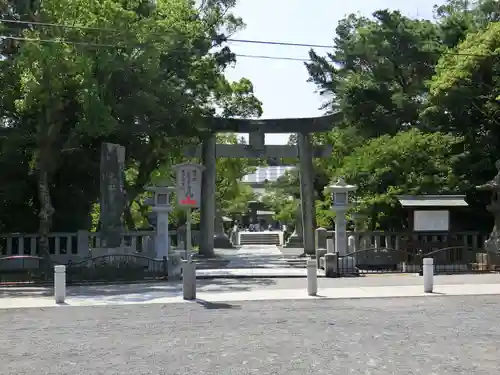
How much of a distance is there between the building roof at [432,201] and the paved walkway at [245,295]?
18.3 feet

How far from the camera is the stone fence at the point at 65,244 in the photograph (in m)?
24.2

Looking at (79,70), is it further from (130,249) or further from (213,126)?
(213,126)

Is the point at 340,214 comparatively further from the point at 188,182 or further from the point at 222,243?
the point at 222,243

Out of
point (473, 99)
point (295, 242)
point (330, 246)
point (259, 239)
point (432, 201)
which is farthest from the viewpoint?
point (259, 239)

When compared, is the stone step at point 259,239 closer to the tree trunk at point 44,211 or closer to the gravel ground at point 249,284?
the tree trunk at point 44,211

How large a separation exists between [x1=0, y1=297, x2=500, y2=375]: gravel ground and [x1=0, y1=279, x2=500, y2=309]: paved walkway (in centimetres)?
101

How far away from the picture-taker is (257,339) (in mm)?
9773

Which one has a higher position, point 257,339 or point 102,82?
point 102,82

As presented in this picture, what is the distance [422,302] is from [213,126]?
18952 mm

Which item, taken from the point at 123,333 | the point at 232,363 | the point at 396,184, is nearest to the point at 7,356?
the point at 123,333

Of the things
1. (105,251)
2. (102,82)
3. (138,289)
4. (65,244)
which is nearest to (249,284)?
(138,289)

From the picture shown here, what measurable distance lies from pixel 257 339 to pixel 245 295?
6.15m

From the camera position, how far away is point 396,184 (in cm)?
2527

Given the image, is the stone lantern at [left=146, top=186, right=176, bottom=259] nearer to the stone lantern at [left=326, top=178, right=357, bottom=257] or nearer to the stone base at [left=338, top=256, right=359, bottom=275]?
the stone lantern at [left=326, top=178, right=357, bottom=257]
